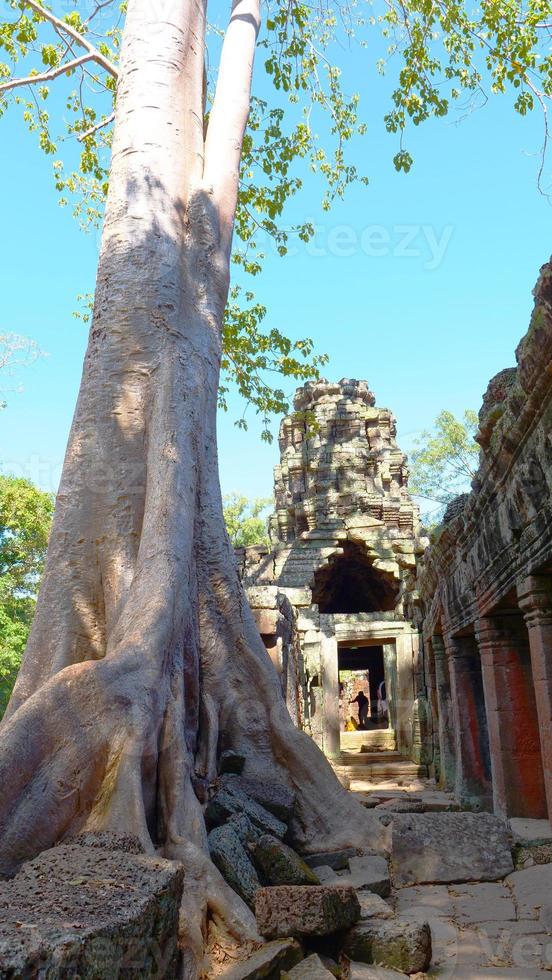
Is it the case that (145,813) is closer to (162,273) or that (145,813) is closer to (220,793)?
(220,793)

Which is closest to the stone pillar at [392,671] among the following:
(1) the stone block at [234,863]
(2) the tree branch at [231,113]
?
(2) the tree branch at [231,113]

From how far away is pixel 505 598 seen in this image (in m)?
5.38

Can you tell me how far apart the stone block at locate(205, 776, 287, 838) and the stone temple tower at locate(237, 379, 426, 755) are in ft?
29.7

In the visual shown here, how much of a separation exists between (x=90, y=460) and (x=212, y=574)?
873 millimetres

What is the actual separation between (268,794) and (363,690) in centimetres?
2346

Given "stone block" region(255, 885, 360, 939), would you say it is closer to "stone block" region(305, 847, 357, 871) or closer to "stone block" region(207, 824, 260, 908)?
"stone block" region(207, 824, 260, 908)

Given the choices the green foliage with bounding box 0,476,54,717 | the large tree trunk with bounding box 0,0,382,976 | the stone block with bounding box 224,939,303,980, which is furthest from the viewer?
the green foliage with bounding box 0,476,54,717

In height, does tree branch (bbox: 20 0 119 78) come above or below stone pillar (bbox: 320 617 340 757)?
above

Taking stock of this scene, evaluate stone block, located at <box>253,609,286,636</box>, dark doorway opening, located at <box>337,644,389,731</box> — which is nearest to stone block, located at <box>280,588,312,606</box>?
dark doorway opening, located at <box>337,644,389,731</box>

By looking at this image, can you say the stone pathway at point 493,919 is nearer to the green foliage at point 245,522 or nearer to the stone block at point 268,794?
the stone block at point 268,794

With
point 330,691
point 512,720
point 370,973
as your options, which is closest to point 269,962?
point 370,973

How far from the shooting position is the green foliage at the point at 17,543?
15.5 metres

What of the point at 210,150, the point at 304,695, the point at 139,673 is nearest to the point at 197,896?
the point at 139,673

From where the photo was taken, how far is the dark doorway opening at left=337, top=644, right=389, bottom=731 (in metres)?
21.0
